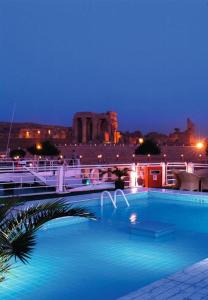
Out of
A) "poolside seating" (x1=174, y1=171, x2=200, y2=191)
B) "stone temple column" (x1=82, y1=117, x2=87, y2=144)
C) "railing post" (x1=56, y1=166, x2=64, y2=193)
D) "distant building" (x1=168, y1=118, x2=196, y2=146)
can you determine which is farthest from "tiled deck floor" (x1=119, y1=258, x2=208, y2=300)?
"stone temple column" (x1=82, y1=117, x2=87, y2=144)

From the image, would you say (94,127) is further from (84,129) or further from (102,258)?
(102,258)

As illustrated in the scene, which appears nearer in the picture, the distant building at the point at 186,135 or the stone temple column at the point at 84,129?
the distant building at the point at 186,135

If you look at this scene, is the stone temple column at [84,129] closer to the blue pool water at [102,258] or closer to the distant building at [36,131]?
the distant building at [36,131]

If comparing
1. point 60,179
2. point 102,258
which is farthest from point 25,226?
point 60,179

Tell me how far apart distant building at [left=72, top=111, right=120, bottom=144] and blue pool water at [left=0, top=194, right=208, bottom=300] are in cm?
9786

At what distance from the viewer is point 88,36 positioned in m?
41.0

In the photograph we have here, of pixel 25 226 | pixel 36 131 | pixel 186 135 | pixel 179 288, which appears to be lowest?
pixel 179 288

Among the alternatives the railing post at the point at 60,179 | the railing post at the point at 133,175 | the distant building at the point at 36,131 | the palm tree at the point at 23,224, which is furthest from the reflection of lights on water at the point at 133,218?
the distant building at the point at 36,131

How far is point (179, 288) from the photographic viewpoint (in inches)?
126

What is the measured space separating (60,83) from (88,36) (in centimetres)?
2793

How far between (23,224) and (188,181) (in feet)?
26.7

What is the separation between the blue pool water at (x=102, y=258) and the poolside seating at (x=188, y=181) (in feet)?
8.49

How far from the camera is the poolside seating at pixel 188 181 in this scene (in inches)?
421

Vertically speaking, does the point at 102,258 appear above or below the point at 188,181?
below
